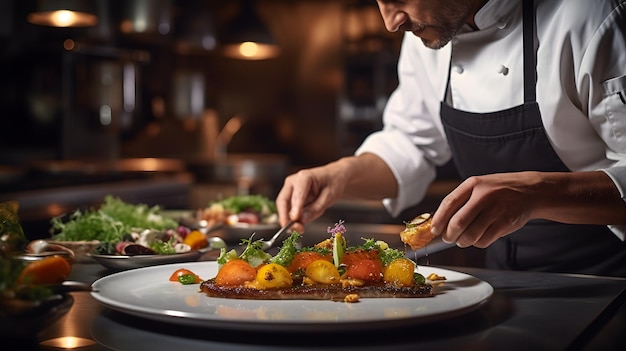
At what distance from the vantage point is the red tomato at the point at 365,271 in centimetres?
139

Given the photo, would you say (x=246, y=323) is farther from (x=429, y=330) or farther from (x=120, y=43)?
(x=120, y=43)

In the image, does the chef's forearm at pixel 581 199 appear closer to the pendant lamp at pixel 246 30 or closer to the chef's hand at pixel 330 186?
the chef's hand at pixel 330 186

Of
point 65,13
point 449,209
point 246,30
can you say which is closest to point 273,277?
point 449,209

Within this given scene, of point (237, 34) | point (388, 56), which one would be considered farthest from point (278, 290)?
point (388, 56)

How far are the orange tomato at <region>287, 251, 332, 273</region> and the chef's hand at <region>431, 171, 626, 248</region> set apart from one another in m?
0.22

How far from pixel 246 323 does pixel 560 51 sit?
1.17 metres

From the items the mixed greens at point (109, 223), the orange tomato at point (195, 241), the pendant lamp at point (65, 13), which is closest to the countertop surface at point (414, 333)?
the orange tomato at point (195, 241)

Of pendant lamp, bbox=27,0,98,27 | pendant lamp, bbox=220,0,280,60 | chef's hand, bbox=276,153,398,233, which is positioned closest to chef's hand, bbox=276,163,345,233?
chef's hand, bbox=276,153,398,233

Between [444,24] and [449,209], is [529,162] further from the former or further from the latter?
[449,209]

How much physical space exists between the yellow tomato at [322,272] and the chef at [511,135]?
0.21 meters

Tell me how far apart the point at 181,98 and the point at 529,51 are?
5.34 m

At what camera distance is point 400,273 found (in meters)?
1.38

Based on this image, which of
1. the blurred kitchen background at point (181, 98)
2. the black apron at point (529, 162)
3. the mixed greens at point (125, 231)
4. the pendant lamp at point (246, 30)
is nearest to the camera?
the mixed greens at point (125, 231)

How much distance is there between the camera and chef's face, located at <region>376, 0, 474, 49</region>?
5.97 ft
